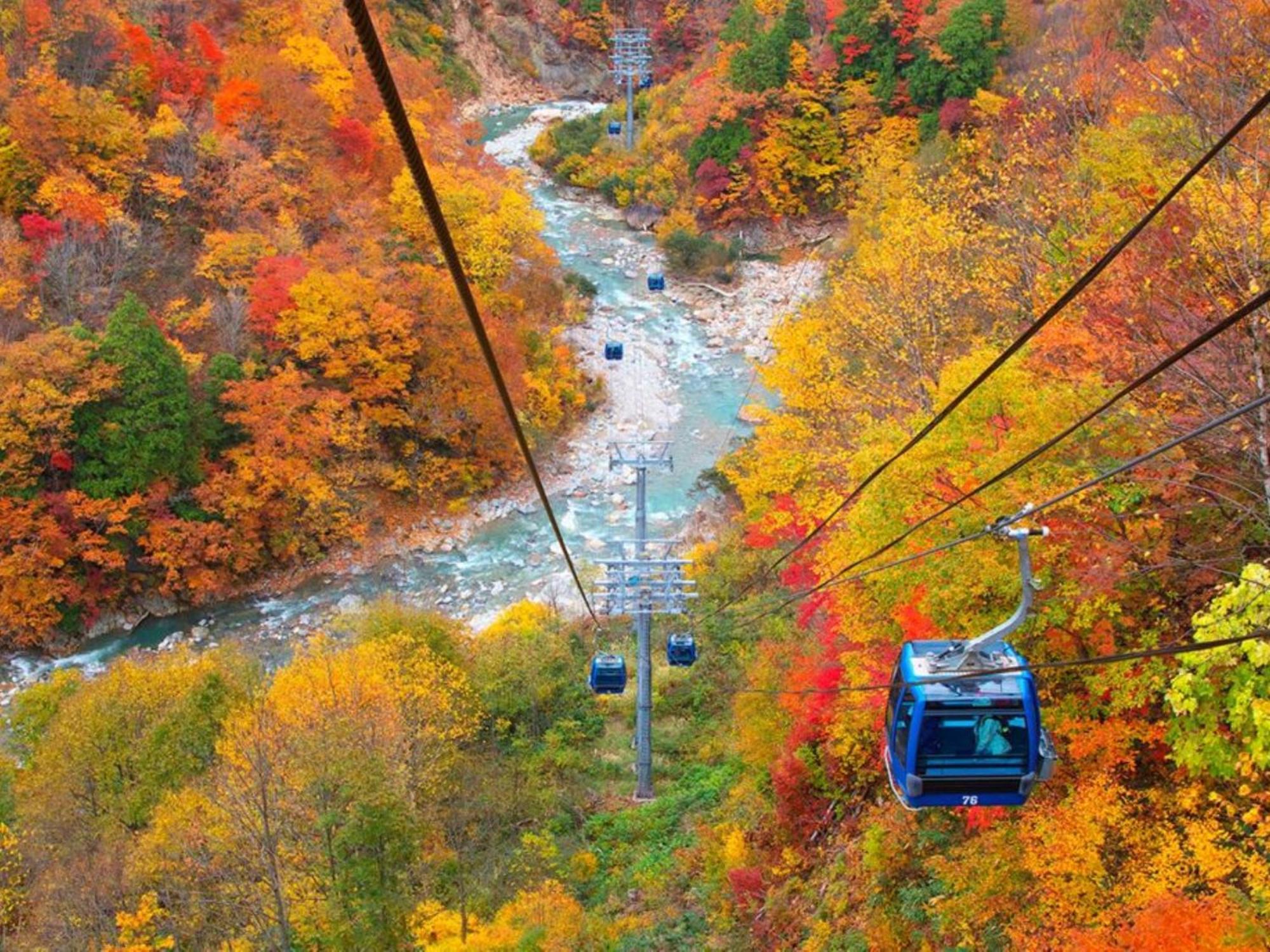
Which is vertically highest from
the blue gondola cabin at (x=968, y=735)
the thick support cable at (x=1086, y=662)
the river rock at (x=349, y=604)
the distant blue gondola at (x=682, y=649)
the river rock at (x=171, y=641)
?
the thick support cable at (x=1086, y=662)

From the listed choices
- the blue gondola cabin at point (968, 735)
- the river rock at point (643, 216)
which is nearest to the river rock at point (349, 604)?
the blue gondola cabin at point (968, 735)

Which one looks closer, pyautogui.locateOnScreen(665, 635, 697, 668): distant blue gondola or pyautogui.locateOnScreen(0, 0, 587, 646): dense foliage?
pyautogui.locateOnScreen(665, 635, 697, 668): distant blue gondola

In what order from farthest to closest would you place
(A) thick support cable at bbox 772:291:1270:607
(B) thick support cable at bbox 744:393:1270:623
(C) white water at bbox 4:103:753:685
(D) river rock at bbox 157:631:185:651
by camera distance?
(C) white water at bbox 4:103:753:685, (D) river rock at bbox 157:631:185:651, (B) thick support cable at bbox 744:393:1270:623, (A) thick support cable at bbox 772:291:1270:607

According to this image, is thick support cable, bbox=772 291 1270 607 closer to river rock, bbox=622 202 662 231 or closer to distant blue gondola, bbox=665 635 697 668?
distant blue gondola, bbox=665 635 697 668

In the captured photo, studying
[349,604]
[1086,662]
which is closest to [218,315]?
[349,604]

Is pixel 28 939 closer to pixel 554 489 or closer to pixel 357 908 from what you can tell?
pixel 357 908

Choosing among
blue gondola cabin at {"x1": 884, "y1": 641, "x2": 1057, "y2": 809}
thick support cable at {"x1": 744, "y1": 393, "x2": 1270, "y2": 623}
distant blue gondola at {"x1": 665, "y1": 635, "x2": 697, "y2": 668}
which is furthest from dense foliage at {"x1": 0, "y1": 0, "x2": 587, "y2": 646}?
blue gondola cabin at {"x1": 884, "y1": 641, "x2": 1057, "y2": 809}

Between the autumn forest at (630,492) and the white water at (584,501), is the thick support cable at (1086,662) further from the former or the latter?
the white water at (584,501)
